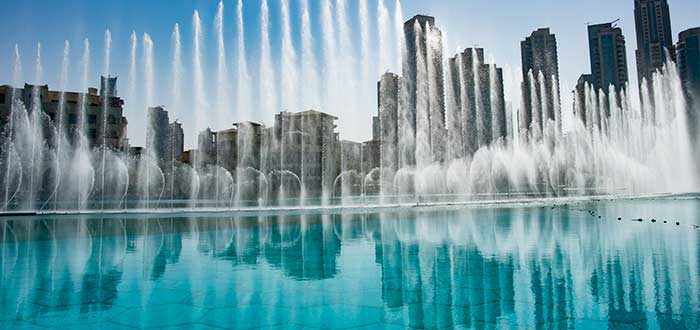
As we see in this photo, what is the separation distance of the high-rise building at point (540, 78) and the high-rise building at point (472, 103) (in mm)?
2355

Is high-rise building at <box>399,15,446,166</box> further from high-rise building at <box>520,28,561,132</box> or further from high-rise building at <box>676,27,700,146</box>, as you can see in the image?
high-rise building at <box>676,27,700,146</box>

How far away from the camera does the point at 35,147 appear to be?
100.0ft

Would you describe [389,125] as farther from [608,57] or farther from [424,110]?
[608,57]

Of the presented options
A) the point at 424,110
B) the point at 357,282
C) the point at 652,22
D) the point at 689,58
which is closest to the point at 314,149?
the point at 424,110

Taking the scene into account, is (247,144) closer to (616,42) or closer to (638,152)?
(638,152)

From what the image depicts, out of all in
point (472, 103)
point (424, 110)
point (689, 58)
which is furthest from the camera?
point (689, 58)

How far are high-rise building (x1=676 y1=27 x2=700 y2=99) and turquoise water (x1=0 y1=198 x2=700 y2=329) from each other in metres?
75.6

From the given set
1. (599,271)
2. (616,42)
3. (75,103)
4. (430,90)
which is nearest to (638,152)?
(430,90)

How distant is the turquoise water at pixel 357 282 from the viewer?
4.07 metres

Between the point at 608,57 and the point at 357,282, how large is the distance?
10763 cm

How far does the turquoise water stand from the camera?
4070 mm

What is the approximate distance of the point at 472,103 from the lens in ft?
145

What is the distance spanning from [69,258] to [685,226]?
40.4ft

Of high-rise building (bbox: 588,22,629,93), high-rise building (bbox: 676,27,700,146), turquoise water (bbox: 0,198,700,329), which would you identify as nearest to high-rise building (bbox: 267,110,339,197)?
high-rise building (bbox: 676,27,700,146)
